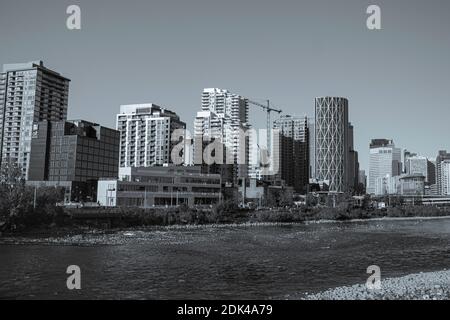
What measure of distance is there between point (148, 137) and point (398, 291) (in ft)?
569

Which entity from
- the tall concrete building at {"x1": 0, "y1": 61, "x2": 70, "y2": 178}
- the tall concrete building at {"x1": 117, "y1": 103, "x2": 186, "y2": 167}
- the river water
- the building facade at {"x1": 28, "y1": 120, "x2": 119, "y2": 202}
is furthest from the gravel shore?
the tall concrete building at {"x1": 0, "y1": 61, "x2": 70, "y2": 178}

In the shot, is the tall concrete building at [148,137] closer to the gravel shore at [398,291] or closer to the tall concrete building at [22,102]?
the tall concrete building at [22,102]

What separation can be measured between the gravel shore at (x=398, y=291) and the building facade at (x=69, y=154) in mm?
129385

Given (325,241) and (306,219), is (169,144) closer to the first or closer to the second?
(306,219)

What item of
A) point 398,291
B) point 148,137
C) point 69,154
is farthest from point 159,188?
point 398,291

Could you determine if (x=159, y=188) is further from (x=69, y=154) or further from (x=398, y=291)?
(x=398, y=291)

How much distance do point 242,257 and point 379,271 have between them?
12.5 metres

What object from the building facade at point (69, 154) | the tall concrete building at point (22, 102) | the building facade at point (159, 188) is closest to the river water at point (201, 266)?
the building facade at point (159, 188)

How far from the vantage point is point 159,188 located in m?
130

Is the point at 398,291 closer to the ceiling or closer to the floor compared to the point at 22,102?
closer to the floor

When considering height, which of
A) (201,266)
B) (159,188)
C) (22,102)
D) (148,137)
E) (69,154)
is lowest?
(201,266)

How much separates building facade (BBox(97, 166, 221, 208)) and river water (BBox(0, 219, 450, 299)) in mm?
61167

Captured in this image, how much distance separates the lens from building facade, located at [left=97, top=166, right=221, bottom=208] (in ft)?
385
